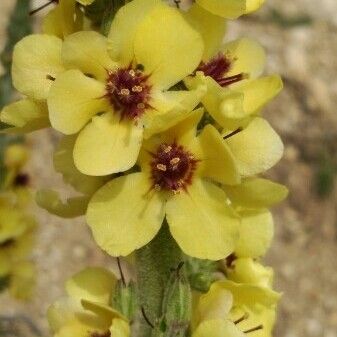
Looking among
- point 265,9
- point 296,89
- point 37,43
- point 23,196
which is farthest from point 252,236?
point 265,9

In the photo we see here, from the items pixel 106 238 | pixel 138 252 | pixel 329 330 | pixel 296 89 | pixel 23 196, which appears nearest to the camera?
pixel 106 238

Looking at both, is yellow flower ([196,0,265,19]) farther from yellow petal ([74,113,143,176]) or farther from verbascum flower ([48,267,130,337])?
verbascum flower ([48,267,130,337])

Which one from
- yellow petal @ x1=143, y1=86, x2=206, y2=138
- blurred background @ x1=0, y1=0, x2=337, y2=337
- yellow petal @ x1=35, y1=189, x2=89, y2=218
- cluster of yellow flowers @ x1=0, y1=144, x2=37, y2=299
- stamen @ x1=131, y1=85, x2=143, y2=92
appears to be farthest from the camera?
blurred background @ x1=0, y1=0, x2=337, y2=337

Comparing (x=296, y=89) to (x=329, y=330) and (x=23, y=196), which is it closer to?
(x=329, y=330)

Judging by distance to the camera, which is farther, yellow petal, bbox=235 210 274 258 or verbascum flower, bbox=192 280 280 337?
yellow petal, bbox=235 210 274 258

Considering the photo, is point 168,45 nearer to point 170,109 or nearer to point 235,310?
point 170,109

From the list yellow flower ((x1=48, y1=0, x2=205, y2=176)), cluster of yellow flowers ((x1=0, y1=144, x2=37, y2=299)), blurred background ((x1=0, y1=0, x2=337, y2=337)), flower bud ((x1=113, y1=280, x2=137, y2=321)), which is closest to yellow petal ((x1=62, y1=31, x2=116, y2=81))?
yellow flower ((x1=48, y1=0, x2=205, y2=176))

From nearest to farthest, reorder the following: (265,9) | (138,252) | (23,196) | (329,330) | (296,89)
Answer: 1. (138,252)
2. (23,196)
3. (329,330)
4. (296,89)
5. (265,9)
